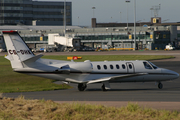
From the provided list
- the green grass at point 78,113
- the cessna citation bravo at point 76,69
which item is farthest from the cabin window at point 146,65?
the green grass at point 78,113

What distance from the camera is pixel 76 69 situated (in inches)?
1118

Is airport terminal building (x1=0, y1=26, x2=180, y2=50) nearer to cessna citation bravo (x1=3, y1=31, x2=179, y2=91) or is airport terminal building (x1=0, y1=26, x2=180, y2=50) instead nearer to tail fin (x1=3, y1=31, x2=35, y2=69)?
cessna citation bravo (x1=3, y1=31, x2=179, y2=91)

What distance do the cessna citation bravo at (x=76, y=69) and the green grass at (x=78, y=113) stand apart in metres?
9.67

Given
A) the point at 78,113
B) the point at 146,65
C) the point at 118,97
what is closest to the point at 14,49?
the point at 118,97

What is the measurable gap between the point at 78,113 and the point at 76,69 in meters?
12.4

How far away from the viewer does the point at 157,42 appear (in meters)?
150

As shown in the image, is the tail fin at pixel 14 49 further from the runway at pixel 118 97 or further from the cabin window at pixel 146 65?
the cabin window at pixel 146 65

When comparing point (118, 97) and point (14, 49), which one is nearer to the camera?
point (118, 97)

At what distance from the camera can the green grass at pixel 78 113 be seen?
50.5 ft

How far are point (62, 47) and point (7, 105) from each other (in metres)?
120

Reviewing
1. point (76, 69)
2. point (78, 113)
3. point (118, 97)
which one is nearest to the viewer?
point (78, 113)

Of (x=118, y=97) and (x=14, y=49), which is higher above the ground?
(x=14, y=49)

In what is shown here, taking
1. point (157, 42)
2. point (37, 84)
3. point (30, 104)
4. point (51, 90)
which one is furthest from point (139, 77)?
point (157, 42)

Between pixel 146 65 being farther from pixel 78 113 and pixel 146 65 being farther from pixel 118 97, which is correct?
pixel 78 113
